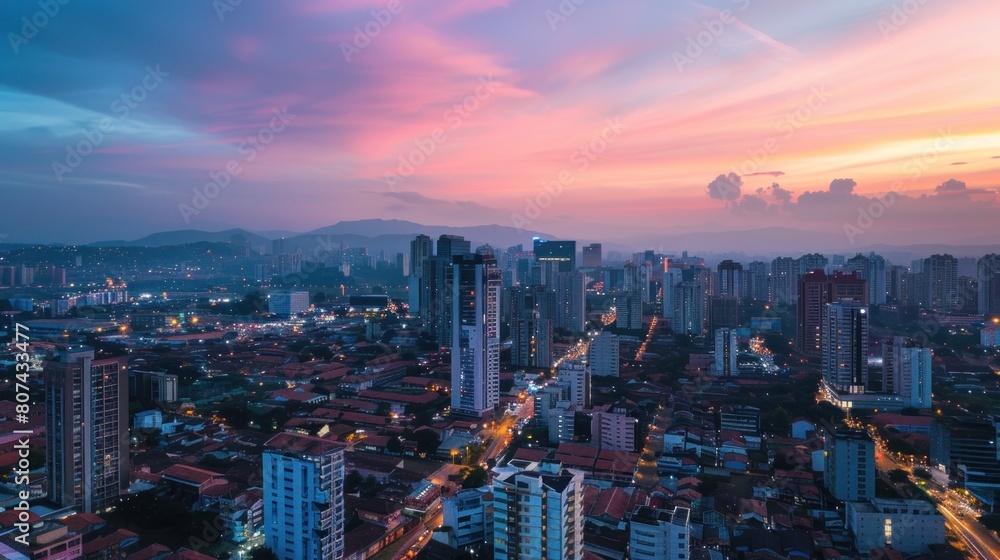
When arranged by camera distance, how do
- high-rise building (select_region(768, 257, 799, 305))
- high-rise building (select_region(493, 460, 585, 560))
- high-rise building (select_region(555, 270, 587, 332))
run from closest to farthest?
high-rise building (select_region(493, 460, 585, 560)) < high-rise building (select_region(555, 270, 587, 332)) < high-rise building (select_region(768, 257, 799, 305))

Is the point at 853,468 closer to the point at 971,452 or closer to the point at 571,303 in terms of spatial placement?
the point at 971,452

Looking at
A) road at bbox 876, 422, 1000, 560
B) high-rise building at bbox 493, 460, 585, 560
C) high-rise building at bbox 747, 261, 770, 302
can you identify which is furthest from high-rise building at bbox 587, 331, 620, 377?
high-rise building at bbox 747, 261, 770, 302

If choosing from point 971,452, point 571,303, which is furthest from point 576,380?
point 571,303

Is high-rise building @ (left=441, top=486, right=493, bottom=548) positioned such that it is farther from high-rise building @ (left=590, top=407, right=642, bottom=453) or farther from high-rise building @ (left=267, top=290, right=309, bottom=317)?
high-rise building @ (left=267, top=290, right=309, bottom=317)

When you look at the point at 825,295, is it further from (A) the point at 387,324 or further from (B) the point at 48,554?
(B) the point at 48,554

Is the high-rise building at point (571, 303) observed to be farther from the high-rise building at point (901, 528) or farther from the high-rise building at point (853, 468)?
the high-rise building at point (901, 528)

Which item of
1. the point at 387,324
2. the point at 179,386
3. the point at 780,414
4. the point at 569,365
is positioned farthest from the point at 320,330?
the point at 780,414

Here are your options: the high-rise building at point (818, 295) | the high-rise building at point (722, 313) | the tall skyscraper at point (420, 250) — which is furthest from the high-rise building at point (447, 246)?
the high-rise building at point (818, 295)
